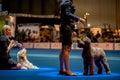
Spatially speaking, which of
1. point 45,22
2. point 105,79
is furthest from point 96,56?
point 45,22

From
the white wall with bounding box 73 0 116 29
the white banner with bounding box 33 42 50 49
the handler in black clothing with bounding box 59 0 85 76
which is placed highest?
the white wall with bounding box 73 0 116 29

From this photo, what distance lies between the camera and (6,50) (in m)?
6.86

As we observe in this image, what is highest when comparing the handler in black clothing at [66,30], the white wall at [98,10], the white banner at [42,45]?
the white wall at [98,10]

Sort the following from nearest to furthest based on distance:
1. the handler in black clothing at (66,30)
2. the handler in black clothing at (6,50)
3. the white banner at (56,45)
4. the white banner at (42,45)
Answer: the handler in black clothing at (66,30), the handler in black clothing at (6,50), the white banner at (56,45), the white banner at (42,45)

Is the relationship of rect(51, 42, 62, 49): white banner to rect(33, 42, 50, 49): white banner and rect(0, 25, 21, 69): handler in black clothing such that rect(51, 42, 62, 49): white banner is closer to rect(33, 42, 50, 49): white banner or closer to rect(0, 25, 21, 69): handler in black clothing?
rect(33, 42, 50, 49): white banner

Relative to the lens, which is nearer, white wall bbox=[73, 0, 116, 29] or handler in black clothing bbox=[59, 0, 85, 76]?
handler in black clothing bbox=[59, 0, 85, 76]

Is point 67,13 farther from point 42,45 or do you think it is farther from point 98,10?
point 98,10

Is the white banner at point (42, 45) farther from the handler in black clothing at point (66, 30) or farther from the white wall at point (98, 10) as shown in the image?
the handler in black clothing at point (66, 30)

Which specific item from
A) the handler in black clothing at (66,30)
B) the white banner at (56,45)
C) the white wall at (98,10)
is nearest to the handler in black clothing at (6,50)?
the handler in black clothing at (66,30)

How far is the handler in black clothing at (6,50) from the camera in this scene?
6681 millimetres

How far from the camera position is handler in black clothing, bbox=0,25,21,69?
6681mm

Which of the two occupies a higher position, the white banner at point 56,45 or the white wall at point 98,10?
the white wall at point 98,10

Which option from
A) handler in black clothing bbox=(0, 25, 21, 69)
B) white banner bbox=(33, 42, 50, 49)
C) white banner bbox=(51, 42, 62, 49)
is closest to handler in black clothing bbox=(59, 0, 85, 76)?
handler in black clothing bbox=(0, 25, 21, 69)

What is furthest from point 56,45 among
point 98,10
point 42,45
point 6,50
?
point 6,50
